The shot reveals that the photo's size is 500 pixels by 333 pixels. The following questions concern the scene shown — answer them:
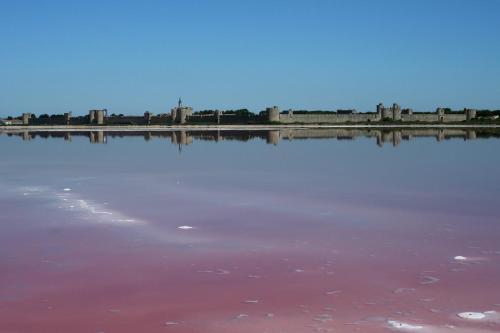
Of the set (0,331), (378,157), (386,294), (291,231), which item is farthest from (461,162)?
(0,331)

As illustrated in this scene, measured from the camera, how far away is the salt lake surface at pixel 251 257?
4.23 metres

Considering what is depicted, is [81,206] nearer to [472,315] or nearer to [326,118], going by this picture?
[472,315]

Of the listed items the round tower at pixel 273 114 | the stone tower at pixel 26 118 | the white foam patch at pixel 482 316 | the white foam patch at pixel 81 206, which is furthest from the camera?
the stone tower at pixel 26 118

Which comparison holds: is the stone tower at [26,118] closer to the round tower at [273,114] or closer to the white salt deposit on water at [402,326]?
the round tower at [273,114]

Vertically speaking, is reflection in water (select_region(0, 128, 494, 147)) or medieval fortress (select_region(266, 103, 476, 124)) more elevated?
medieval fortress (select_region(266, 103, 476, 124))

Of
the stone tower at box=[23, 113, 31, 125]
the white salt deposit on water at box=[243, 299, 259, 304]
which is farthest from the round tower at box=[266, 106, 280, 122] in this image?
the white salt deposit on water at box=[243, 299, 259, 304]

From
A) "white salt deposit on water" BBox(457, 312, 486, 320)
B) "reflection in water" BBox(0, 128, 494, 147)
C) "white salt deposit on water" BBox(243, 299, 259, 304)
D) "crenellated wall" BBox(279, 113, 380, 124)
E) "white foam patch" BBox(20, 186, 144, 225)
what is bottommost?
"white salt deposit on water" BBox(457, 312, 486, 320)

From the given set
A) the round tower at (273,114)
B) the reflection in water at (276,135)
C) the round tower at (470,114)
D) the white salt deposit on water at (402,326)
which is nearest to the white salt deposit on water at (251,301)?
the white salt deposit on water at (402,326)

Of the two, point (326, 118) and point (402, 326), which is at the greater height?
point (326, 118)

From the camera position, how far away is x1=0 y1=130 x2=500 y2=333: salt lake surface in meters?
4.23

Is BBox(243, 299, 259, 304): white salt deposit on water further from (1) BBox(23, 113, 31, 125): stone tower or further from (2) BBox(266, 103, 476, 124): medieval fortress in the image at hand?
(1) BBox(23, 113, 31, 125): stone tower

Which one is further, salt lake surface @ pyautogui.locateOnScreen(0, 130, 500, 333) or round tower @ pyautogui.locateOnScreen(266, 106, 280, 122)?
round tower @ pyautogui.locateOnScreen(266, 106, 280, 122)

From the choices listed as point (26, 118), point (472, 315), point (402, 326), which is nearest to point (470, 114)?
point (26, 118)

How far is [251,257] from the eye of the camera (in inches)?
227
